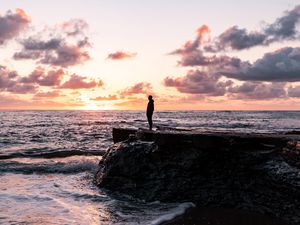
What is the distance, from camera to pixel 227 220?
9.85 meters

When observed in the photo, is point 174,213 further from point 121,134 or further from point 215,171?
point 121,134

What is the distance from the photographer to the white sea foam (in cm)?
983

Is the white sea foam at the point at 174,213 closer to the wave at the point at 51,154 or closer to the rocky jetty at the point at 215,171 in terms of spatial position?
the rocky jetty at the point at 215,171

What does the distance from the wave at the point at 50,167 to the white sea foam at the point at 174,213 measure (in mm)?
8212

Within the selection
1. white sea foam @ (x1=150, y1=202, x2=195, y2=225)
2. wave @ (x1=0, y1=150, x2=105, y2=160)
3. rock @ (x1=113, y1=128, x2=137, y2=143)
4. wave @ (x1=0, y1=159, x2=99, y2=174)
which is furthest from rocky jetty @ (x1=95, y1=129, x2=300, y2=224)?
wave @ (x1=0, y1=150, x2=105, y2=160)

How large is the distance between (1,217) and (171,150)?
5.49 metres

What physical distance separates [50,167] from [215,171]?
33.7 ft

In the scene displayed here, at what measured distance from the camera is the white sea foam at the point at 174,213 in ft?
32.3

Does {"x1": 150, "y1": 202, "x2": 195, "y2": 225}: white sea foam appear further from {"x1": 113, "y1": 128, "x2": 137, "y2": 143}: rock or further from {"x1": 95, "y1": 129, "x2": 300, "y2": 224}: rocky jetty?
{"x1": 113, "y1": 128, "x2": 137, "y2": 143}: rock

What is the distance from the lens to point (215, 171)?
1191 cm

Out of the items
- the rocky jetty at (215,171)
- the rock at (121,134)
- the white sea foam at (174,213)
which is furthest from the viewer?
the rock at (121,134)

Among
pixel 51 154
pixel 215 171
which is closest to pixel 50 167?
pixel 51 154

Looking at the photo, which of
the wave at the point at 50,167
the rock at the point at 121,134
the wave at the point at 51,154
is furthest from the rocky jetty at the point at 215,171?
the wave at the point at 51,154

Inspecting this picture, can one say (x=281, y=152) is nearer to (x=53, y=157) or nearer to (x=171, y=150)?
(x=171, y=150)
